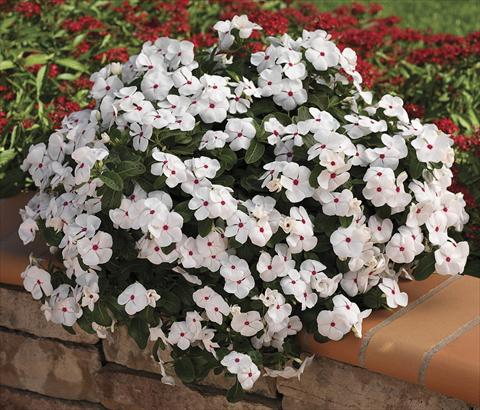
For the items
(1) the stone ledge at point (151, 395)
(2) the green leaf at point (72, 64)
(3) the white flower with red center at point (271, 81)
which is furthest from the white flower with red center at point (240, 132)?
(2) the green leaf at point (72, 64)

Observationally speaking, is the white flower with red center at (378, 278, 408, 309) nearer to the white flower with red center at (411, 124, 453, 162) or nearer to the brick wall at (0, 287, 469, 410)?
the brick wall at (0, 287, 469, 410)

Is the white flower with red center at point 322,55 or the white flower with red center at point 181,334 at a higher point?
the white flower with red center at point 322,55

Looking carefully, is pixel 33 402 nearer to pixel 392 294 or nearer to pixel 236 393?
pixel 236 393

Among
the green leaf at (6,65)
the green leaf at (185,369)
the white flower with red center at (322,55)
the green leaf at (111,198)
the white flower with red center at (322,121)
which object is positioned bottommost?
the green leaf at (6,65)

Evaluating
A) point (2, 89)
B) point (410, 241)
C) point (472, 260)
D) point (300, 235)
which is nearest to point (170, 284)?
point (300, 235)

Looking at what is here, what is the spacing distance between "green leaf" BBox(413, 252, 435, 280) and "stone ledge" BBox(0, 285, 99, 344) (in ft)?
3.29

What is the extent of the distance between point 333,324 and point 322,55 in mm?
771

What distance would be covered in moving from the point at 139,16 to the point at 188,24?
0.72 feet

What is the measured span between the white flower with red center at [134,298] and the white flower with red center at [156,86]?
1.80ft

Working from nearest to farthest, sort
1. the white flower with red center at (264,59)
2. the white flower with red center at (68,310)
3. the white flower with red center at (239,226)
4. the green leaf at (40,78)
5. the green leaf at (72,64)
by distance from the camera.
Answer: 1. the white flower with red center at (239,226)
2. the white flower with red center at (68,310)
3. the white flower with red center at (264,59)
4. the green leaf at (40,78)
5. the green leaf at (72,64)

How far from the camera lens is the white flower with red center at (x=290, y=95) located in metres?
2.71

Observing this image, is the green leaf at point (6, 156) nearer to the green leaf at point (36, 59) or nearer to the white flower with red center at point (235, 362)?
the green leaf at point (36, 59)

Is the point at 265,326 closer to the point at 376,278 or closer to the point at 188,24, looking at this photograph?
the point at 376,278

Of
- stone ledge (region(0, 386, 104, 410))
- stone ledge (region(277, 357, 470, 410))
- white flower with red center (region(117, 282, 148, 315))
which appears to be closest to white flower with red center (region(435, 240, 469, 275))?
stone ledge (region(277, 357, 470, 410))
